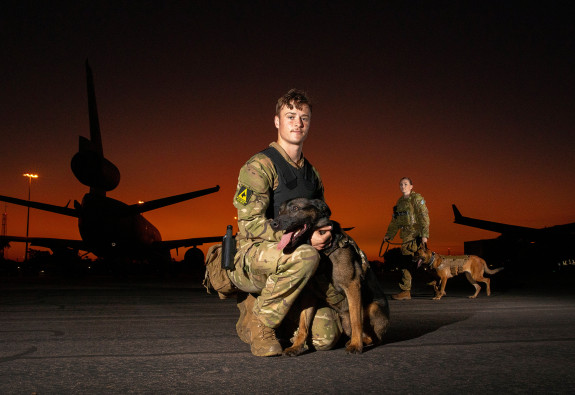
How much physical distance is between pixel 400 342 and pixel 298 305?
96 cm

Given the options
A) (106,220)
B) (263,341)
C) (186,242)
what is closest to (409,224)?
(263,341)

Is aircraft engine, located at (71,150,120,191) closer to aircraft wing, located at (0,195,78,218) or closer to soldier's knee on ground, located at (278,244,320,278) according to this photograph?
aircraft wing, located at (0,195,78,218)

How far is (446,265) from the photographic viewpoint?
9.30 m

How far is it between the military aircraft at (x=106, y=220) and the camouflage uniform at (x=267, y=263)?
18.8 meters

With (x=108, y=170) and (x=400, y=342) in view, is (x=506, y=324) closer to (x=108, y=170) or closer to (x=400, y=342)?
(x=400, y=342)

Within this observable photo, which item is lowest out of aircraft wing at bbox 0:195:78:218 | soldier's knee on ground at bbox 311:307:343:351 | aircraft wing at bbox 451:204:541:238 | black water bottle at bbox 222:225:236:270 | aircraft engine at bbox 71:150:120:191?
soldier's knee on ground at bbox 311:307:343:351

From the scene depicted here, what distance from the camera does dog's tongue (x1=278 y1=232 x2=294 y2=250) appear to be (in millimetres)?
3188

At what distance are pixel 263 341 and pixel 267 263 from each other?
537 mm

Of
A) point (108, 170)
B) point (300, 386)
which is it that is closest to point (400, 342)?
point (300, 386)

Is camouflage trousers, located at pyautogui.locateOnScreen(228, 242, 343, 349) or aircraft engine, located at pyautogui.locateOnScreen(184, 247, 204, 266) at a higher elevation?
aircraft engine, located at pyautogui.locateOnScreen(184, 247, 204, 266)

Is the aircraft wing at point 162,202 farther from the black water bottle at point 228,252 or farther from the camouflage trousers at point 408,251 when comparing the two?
the black water bottle at point 228,252

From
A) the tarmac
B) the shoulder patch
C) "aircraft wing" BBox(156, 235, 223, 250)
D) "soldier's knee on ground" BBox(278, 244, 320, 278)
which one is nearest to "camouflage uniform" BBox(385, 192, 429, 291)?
the tarmac

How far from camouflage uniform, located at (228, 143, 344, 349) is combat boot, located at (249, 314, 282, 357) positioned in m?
0.12

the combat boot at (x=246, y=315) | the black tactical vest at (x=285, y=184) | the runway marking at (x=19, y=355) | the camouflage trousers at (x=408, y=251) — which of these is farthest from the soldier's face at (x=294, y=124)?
the camouflage trousers at (x=408, y=251)
